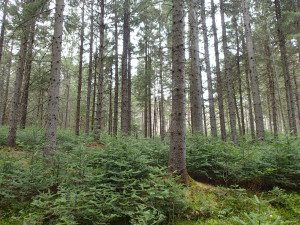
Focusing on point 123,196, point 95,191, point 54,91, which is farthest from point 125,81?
point 123,196

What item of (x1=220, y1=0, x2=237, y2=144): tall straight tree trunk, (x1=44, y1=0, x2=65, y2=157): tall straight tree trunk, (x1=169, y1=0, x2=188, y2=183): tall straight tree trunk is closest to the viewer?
(x1=169, y1=0, x2=188, y2=183): tall straight tree trunk

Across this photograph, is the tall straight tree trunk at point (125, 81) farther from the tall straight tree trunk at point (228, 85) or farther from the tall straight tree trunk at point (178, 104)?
the tall straight tree trunk at point (178, 104)

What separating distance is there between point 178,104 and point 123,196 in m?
2.72

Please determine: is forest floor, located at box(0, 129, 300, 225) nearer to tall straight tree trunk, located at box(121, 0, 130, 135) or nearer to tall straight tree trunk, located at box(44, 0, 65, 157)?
tall straight tree trunk, located at box(44, 0, 65, 157)

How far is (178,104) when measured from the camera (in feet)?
22.5

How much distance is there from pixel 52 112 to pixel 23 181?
3.30 m

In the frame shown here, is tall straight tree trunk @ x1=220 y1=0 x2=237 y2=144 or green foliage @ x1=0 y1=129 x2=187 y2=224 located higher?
tall straight tree trunk @ x1=220 y1=0 x2=237 y2=144

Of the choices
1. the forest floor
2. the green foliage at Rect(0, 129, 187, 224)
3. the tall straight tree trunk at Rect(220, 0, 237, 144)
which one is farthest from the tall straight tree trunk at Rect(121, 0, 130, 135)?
the forest floor

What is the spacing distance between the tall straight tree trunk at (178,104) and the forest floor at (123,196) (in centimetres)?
57

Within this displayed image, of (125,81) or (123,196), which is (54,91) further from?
(125,81)

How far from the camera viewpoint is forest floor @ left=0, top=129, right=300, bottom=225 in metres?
5.14

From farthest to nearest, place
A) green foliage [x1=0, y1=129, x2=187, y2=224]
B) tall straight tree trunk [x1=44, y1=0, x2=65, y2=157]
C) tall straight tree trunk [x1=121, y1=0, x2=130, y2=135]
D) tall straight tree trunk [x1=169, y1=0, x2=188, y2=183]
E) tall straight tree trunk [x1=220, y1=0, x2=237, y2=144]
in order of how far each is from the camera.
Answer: tall straight tree trunk [x1=121, y1=0, x2=130, y2=135], tall straight tree trunk [x1=220, y1=0, x2=237, y2=144], tall straight tree trunk [x1=44, y1=0, x2=65, y2=157], tall straight tree trunk [x1=169, y1=0, x2=188, y2=183], green foliage [x1=0, y1=129, x2=187, y2=224]

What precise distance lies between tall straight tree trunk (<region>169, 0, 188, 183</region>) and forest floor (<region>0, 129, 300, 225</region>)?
0.57 meters

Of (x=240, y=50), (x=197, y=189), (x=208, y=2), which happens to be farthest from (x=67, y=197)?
(x=240, y=50)
